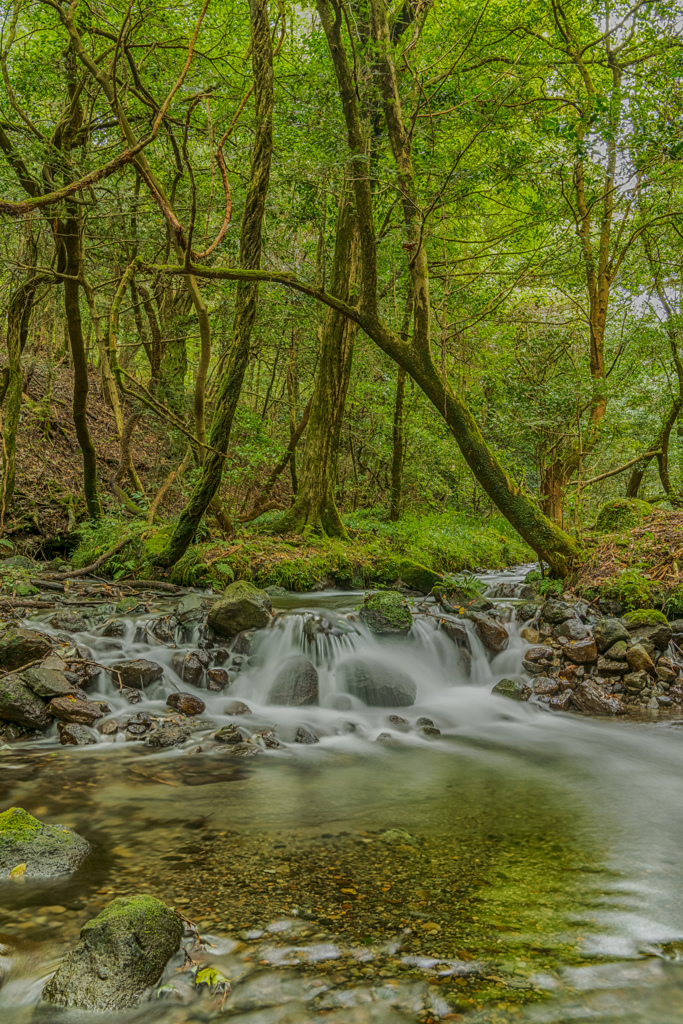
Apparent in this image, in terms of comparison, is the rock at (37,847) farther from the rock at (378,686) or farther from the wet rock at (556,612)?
the wet rock at (556,612)

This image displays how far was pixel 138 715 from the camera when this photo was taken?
5.69m

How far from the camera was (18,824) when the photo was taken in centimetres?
339

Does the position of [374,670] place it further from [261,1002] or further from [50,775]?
[261,1002]

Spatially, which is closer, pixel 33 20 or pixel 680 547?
pixel 680 547

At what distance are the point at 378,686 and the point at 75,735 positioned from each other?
3.11 m

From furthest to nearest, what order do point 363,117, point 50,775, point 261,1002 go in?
point 363,117 < point 50,775 < point 261,1002

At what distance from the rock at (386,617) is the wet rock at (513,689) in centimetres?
131

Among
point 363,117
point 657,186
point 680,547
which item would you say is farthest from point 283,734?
point 657,186

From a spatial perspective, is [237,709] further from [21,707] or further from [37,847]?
[37,847]

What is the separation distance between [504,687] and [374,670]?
1.53 metres

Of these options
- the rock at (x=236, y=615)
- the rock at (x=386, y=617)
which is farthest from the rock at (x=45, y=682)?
the rock at (x=386, y=617)

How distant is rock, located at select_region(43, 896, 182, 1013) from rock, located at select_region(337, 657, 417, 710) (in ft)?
14.7

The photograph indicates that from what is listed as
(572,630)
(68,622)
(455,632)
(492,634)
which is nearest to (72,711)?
(68,622)

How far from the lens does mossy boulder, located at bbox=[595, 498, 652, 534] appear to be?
9.83 m
